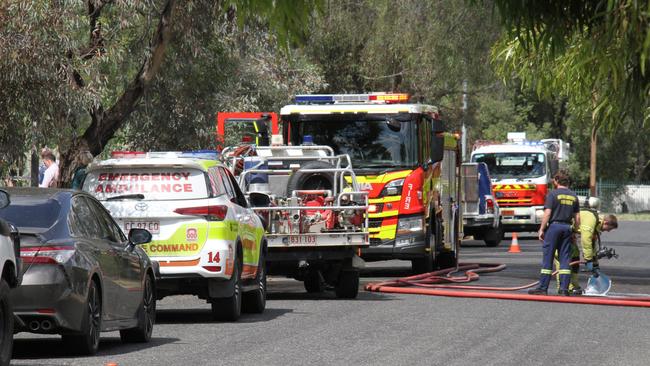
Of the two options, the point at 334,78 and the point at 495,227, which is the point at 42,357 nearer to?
the point at 495,227

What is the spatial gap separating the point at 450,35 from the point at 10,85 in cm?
1573

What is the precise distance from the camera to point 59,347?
13.1m

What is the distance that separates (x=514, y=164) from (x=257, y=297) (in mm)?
26392

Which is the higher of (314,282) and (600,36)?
(600,36)

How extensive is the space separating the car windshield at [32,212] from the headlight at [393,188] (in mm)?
11189

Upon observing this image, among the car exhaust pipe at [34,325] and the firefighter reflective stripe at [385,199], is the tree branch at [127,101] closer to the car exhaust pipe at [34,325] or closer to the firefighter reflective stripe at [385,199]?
the firefighter reflective stripe at [385,199]

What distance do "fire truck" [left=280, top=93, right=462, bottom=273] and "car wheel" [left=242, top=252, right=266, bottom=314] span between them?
5.42 m

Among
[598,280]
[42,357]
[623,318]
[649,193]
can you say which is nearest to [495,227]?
[598,280]

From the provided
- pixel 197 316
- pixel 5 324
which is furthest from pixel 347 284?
pixel 5 324

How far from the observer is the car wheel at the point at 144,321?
1361cm

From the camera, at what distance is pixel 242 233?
1639 cm

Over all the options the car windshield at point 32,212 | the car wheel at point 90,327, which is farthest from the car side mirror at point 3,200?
the car wheel at point 90,327

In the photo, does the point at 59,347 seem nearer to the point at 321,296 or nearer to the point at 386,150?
the point at 321,296

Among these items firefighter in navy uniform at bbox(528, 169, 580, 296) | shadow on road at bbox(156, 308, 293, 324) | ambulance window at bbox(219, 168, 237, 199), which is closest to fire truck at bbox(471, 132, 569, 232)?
firefighter in navy uniform at bbox(528, 169, 580, 296)
